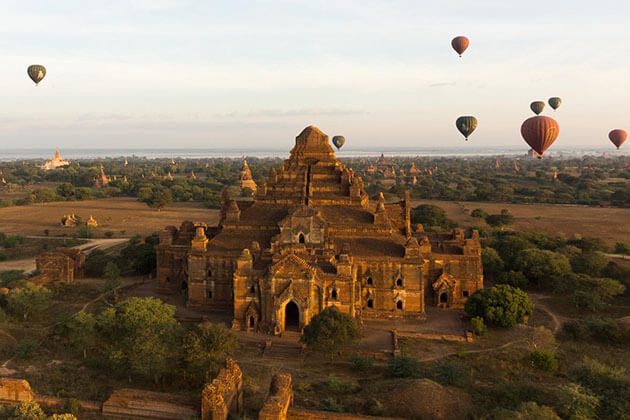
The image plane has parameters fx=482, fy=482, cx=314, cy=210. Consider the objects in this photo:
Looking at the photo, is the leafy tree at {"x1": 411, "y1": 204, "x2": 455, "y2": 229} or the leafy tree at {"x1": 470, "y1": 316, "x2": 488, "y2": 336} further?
the leafy tree at {"x1": 411, "y1": 204, "x2": 455, "y2": 229}

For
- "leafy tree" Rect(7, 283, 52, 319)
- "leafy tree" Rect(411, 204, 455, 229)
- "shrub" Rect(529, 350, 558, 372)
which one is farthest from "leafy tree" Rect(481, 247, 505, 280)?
"leafy tree" Rect(7, 283, 52, 319)

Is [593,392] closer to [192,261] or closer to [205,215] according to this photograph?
[192,261]

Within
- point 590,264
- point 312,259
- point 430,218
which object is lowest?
point 590,264

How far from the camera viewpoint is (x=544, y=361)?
2847 centimetres

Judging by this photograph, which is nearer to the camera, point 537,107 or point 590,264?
point 590,264

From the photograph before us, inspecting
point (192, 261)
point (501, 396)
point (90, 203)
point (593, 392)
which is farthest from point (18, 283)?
point (90, 203)

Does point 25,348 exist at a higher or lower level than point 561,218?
lower

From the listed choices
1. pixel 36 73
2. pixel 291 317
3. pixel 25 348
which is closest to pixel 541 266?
pixel 291 317

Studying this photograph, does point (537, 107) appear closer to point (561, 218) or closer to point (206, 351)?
point (561, 218)

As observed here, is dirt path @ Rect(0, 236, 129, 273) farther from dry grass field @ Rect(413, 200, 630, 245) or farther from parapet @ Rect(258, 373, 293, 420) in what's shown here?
dry grass field @ Rect(413, 200, 630, 245)

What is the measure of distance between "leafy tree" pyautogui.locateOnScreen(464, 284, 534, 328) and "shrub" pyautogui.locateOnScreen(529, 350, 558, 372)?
558 cm

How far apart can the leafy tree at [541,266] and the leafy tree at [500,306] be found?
31.7 feet

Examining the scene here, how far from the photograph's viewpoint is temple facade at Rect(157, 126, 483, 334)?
1347 inches

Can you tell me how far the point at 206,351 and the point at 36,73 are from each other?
2645 inches
